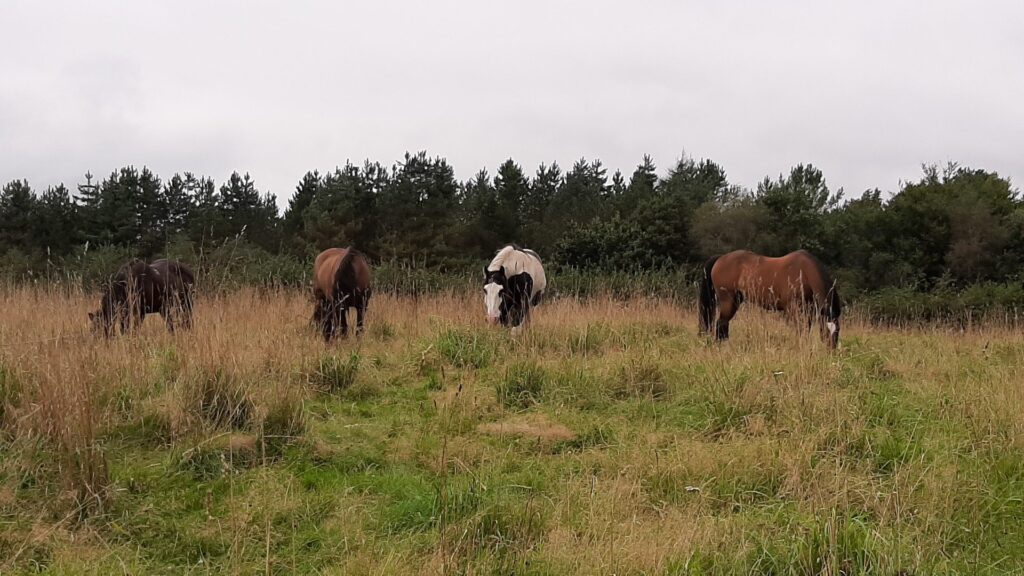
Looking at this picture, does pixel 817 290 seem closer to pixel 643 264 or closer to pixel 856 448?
pixel 856 448

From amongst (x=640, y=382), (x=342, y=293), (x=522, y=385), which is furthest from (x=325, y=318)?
(x=640, y=382)

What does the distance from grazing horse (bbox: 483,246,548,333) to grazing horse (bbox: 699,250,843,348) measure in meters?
2.47

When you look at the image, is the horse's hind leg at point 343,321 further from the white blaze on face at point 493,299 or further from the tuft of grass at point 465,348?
the white blaze on face at point 493,299

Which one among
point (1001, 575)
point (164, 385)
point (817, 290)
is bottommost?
point (1001, 575)

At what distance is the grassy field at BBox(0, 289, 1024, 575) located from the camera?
2.27 metres

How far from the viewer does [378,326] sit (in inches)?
297

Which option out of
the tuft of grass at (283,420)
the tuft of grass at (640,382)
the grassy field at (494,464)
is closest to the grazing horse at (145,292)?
the grassy field at (494,464)

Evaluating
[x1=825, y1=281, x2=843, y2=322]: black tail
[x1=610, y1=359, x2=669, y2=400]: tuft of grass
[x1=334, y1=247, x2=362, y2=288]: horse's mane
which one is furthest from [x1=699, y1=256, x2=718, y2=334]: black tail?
[x1=334, y1=247, x2=362, y2=288]: horse's mane

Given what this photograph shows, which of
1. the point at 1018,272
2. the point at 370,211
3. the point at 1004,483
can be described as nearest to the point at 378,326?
the point at 1004,483

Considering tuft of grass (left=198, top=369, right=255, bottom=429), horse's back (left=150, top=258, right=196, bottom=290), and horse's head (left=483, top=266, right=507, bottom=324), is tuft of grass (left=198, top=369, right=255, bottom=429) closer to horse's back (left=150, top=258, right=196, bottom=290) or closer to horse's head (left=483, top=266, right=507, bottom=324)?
horse's back (left=150, top=258, right=196, bottom=290)

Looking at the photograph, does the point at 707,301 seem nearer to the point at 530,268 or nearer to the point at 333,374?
the point at 530,268

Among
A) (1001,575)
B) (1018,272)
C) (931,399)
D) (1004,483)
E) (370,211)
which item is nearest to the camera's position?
(1001,575)

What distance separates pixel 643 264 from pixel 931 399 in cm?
1482

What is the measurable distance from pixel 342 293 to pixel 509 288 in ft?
7.11
